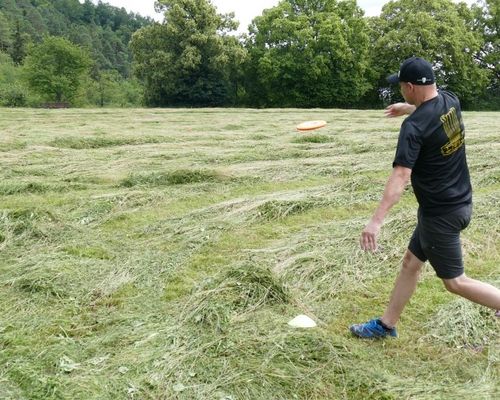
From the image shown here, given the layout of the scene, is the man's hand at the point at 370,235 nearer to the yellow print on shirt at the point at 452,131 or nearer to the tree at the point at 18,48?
the yellow print on shirt at the point at 452,131

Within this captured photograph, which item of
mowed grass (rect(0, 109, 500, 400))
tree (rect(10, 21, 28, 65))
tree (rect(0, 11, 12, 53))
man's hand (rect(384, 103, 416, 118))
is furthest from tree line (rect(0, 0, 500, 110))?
tree (rect(0, 11, 12, 53))

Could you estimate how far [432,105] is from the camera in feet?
8.40

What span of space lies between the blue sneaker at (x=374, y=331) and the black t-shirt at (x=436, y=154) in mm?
830

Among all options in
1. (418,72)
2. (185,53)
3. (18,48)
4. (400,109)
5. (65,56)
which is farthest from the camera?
(18,48)

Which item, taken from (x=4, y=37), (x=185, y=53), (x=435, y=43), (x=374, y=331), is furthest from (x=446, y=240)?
(x=4, y=37)

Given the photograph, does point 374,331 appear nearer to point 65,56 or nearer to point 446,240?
point 446,240

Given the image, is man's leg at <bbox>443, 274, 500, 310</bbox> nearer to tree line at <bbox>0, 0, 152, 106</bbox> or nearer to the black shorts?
the black shorts

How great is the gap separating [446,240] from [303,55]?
33.0 m

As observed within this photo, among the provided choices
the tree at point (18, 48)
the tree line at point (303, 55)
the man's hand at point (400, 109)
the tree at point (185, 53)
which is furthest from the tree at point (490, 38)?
the tree at point (18, 48)

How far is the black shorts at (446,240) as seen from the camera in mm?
2680

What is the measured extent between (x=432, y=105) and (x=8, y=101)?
121 feet

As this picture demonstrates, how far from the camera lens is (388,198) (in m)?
2.57

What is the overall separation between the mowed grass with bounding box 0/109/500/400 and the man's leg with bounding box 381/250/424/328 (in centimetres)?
17

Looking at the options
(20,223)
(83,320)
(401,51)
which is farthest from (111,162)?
(401,51)
